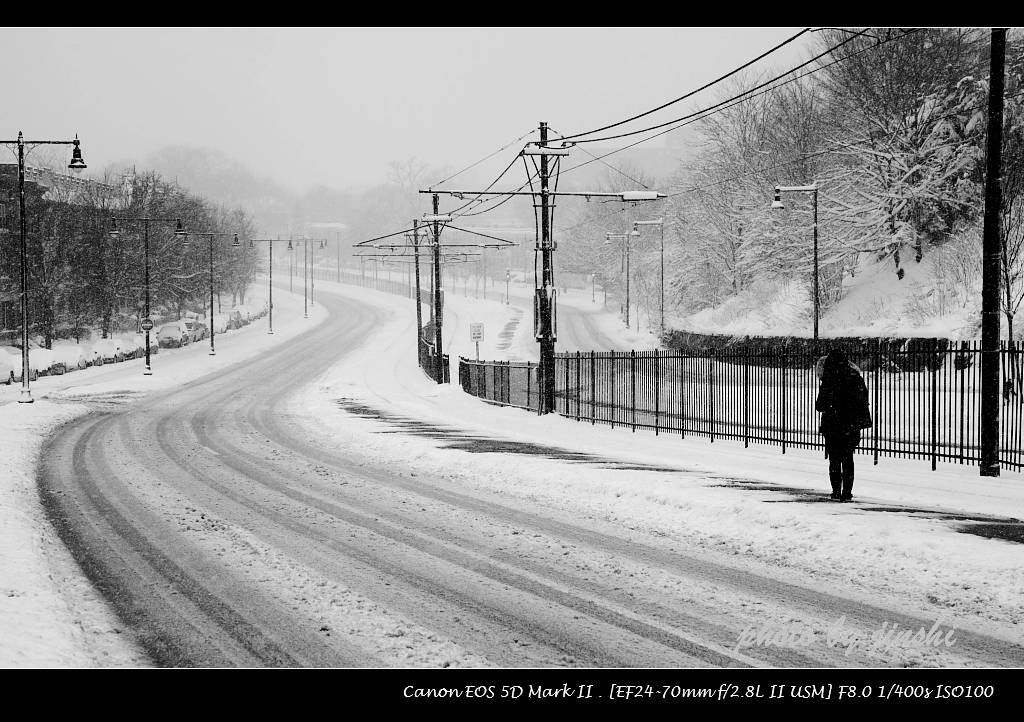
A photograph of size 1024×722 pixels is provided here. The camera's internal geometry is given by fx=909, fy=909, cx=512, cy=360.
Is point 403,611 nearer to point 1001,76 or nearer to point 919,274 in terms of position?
point 1001,76

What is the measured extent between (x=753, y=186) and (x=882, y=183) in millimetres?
16420

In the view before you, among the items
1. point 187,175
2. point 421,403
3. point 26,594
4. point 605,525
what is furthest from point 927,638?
point 187,175

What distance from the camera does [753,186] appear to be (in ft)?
203

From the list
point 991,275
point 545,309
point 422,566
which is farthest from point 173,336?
point 422,566

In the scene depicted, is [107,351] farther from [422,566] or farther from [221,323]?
[422,566]

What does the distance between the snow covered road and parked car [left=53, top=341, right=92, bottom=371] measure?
3630 cm

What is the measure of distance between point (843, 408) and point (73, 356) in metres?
52.3

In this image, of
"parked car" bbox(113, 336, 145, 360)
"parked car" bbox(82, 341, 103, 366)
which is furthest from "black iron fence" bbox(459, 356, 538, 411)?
"parked car" bbox(113, 336, 145, 360)

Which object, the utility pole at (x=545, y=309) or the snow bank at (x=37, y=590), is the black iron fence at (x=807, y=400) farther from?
the snow bank at (x=37, y=590)

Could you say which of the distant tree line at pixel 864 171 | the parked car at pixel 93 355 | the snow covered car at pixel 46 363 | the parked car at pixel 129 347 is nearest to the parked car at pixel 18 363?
the snow covered car at pixel 46 363

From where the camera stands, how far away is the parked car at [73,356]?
52.8 m

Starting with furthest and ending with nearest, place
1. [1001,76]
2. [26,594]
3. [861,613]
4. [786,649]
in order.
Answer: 1. [1001,76]
2. [26,594]
3. [861,613]
4. [786,649]

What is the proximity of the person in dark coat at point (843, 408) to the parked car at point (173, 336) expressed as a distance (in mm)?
61849

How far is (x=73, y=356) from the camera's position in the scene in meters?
53.9
